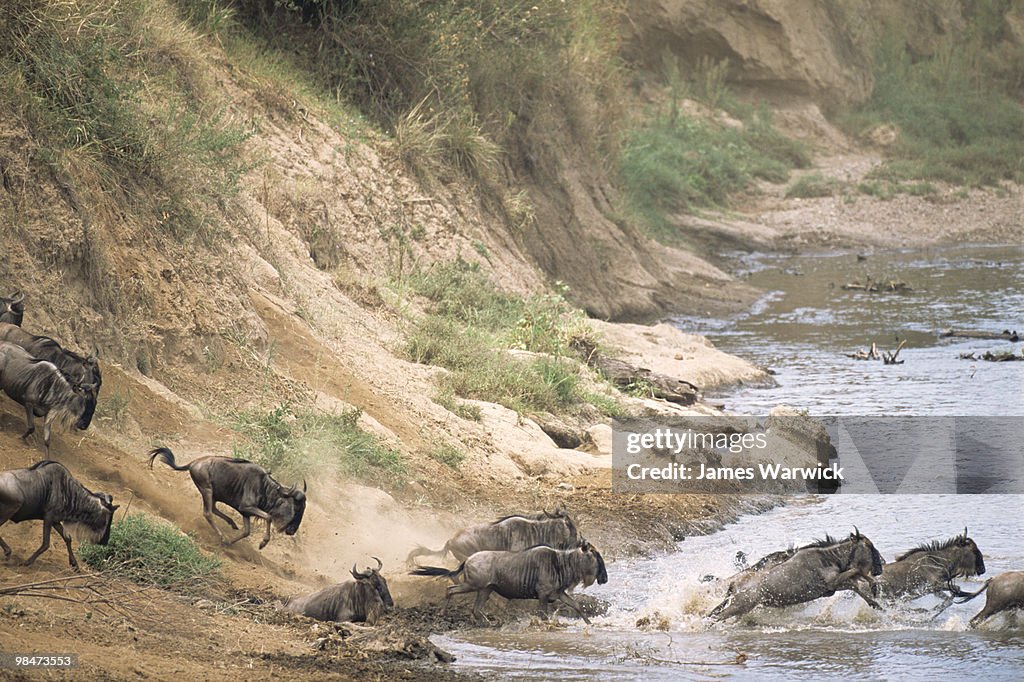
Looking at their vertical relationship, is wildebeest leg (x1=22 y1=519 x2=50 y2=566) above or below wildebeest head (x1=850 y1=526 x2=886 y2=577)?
above

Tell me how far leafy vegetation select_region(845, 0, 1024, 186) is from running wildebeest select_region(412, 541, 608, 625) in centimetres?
2679

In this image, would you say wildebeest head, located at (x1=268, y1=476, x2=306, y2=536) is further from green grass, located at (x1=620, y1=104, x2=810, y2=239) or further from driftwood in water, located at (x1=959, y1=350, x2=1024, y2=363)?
green grass, located at (x1=620, y1=104, x2=810, y2=239)

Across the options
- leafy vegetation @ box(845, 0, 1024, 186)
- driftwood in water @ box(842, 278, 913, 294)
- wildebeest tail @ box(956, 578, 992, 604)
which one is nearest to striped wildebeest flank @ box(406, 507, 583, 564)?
wildebeest tail @ box(956, 578, 992, 604)

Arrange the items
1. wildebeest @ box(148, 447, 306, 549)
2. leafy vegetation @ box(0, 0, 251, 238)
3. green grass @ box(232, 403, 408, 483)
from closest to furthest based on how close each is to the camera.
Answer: wildebeest @ box(148, 447, 306, 549) < green grass @ box(232, 403, 408, 483) < leafy vegetation @ box(0, 0, 251, 238)

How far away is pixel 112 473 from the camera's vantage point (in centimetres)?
770

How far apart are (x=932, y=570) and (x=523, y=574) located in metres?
2.57

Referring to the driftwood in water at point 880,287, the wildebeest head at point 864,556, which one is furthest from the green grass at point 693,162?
the wildebeest head at point 864,556

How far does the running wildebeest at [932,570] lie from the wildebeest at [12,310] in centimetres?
540

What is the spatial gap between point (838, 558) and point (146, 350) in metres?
4.81

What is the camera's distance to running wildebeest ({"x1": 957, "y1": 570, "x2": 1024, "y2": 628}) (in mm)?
7531

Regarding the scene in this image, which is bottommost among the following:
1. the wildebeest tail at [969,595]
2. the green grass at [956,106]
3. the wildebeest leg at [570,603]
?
the wildebeest leg at [570,603]

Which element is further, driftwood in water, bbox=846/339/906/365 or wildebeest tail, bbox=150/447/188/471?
driftwood in water, bbox=846/339/906/365

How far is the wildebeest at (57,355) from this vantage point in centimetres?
767

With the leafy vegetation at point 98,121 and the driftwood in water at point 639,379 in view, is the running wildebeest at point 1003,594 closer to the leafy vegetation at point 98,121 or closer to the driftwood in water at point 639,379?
the leafy vegetation at point 98,121
